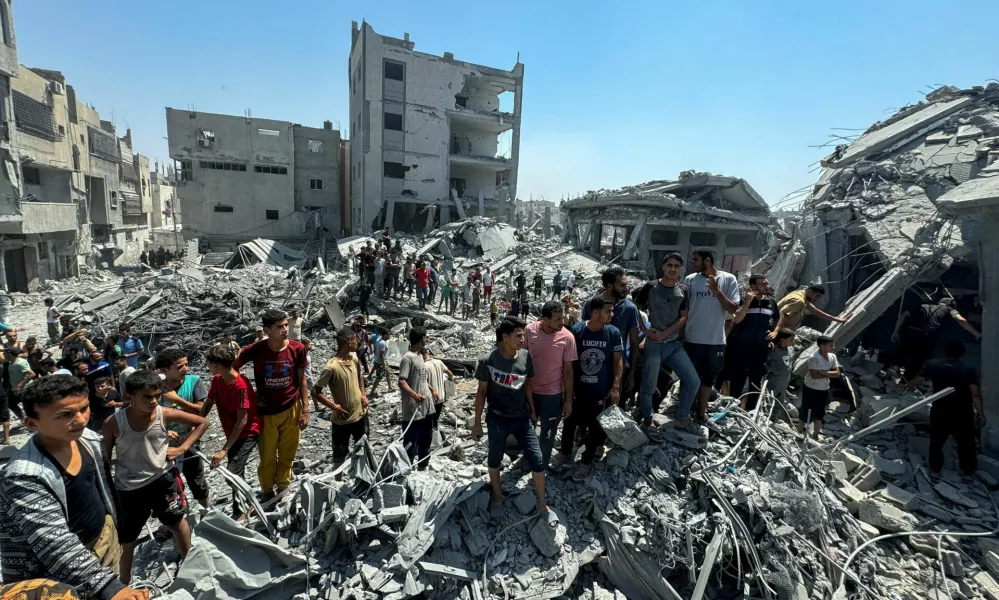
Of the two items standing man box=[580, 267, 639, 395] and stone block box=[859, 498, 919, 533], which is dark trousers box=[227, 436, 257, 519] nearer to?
standing man box=[580, 267, 639, 395]

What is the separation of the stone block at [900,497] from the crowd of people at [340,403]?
1.03m

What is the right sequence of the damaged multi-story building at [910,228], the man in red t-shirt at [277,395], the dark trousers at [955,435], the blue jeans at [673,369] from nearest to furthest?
the man in red t-shirt at [277,395], the blue jeans at [673,369], the dark trousers at [955,435], the damaged multi-story building at [910,228]

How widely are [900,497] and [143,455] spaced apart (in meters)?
7.09

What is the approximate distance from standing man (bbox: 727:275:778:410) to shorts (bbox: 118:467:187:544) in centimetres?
550

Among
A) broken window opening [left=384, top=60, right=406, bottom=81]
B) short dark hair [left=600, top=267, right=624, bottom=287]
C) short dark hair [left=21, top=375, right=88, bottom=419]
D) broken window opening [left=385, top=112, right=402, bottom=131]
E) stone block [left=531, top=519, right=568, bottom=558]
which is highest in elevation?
broken window opening [left=384, top=60, right=406, bottom=81]

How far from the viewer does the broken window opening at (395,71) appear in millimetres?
25391

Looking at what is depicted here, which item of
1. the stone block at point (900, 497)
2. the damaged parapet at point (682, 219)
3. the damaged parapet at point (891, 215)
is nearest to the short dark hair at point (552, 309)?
the stone block at point (900, 497)

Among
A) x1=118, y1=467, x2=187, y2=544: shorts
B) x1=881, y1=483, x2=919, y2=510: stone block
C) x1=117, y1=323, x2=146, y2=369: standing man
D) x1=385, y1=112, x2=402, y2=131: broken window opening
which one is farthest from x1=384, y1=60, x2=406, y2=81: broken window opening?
x1=881, y1=483, x2=919, y2=510: stone block

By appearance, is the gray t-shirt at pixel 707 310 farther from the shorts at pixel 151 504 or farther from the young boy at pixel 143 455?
the shorts at pixel 151 504

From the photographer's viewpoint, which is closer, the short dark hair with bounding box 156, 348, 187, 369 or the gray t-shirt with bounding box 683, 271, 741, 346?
the short dark hair with bounding box 156, 348, 187, 369

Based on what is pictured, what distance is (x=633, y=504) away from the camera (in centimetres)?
367

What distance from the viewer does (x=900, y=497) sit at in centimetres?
459

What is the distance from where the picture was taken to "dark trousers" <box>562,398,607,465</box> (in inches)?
159

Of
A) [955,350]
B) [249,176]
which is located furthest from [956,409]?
[249,176]
